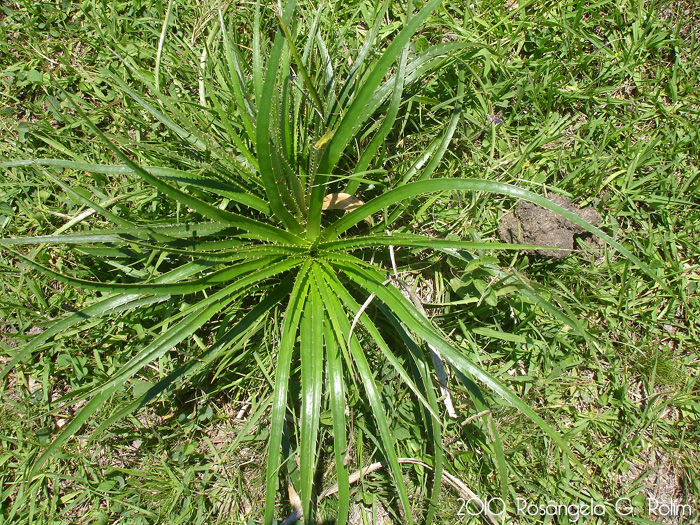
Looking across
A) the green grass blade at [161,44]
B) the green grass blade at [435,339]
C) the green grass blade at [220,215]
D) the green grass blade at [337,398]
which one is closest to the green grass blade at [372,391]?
the green grass blade at [337,398]

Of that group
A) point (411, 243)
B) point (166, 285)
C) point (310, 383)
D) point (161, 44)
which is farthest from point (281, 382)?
point (161, 44)

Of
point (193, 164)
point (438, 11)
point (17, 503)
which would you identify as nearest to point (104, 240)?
point (193, 164)

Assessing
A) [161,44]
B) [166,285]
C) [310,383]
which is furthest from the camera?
[161,44]

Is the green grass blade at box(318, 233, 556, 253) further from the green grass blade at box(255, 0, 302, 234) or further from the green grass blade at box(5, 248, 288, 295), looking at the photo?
the green grass blade at box(5, 248, 288, 295)

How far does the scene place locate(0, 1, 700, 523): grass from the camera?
189 cm

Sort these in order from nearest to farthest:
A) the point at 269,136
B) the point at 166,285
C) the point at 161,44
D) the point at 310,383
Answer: the point at 269,136 < the point at 166,285 < the point at 310,383 < the point at 161,44

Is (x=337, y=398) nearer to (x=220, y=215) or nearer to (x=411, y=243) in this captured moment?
(x=411, y=243)

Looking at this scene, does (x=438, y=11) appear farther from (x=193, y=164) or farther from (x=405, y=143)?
(x=193, y=164)

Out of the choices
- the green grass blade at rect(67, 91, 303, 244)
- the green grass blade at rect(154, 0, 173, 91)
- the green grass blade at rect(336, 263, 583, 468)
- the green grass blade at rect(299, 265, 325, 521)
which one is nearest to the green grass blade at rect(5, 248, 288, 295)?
the green grass blade at rect(67, 91, 303, 244)

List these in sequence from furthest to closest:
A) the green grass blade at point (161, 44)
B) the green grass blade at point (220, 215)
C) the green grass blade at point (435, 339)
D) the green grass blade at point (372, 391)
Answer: the green grass blade at point (161, 44) → the green grass blade at point (372, 391) → the green grass blade at point (435, 339) → the green grass blade at point (220, 215)

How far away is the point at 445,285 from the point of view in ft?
6.40

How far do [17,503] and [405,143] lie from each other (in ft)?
6.96

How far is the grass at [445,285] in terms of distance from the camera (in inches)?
74.4

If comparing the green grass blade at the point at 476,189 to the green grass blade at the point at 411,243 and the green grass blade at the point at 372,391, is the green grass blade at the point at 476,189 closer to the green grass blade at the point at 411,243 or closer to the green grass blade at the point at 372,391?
the green grass blade at the point at 411,243
